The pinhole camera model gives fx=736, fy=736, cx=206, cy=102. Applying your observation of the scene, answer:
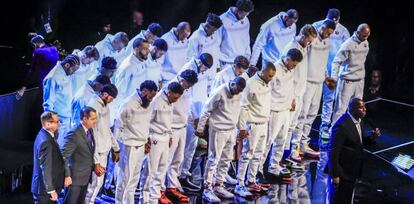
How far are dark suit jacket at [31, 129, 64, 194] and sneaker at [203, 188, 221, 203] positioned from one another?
2151 millimetres

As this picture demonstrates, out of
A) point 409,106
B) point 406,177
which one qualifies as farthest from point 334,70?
point 409,106

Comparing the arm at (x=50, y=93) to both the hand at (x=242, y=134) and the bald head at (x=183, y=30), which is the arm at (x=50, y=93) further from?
the hand at (x=242, y=134)

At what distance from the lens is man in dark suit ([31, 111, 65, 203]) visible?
7.02 metres

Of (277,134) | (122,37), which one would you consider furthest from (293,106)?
(122,37)

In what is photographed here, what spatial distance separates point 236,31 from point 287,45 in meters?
0.93

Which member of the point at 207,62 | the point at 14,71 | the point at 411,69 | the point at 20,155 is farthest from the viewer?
the point at 411,69

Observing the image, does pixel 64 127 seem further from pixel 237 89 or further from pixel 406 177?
pixel 406 177

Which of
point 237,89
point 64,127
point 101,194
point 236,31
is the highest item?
point 236,31

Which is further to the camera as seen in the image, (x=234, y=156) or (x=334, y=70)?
(x=334, y=70)

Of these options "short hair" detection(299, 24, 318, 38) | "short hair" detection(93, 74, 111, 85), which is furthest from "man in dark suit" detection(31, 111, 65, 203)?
"short hair" detection(299, 24, 318, 38)

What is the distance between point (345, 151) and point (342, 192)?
50cm

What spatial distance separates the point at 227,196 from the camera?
8.90 m

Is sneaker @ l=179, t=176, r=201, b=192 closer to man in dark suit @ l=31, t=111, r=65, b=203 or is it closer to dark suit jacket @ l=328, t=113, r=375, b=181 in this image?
dark suit jacket @ l=328, t=113, r=375, b=181

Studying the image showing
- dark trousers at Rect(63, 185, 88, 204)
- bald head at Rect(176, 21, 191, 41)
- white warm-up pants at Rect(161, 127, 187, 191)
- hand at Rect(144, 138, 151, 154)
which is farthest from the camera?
bald head at Rect(176, 21, 191, 41)
